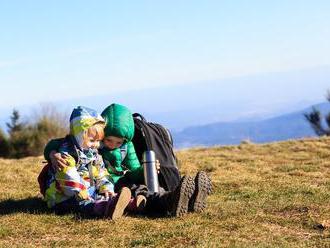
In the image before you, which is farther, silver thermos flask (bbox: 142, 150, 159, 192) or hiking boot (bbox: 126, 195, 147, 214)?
silver thermos flask (bbox: 142, 150, 159, 192)

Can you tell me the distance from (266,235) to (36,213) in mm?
2869

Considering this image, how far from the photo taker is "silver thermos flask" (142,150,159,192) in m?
6.96

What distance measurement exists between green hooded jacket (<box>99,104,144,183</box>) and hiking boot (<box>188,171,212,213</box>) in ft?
2.98

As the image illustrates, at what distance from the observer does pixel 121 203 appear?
6.32 metres

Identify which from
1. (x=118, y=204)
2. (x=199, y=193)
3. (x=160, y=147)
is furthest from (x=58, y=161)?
(x=160, y=147)

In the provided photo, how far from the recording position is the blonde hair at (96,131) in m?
6.61

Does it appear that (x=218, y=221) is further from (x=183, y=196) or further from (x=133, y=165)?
(x=133, y=165)

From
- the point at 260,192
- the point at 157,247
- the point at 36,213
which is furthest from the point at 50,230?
the point at 260,192

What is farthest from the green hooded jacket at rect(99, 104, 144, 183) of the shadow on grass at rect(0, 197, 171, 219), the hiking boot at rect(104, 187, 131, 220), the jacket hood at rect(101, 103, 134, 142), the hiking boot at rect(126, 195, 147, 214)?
the hiking boot at rect(104, 187, 131, 220)

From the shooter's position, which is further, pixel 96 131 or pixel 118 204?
pixel 96 131

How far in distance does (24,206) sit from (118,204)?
6.11ft

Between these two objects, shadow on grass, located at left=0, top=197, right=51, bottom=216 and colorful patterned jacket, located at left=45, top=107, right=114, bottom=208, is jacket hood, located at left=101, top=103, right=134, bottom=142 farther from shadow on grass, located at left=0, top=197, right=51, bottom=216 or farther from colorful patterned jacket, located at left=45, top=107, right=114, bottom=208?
shadow on grass, located at left=0, top=197, right=51, bottom=216

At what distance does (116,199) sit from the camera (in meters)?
6.30

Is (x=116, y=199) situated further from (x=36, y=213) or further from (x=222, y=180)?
(x=222, y=180)
